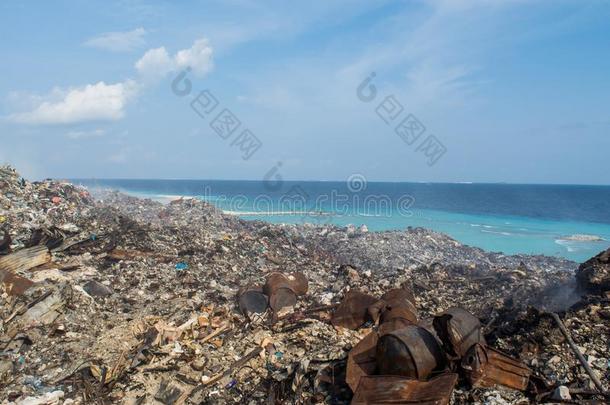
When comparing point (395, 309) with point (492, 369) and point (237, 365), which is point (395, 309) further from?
point (237, 365)

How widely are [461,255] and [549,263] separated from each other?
9.66ft

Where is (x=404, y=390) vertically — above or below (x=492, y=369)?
below

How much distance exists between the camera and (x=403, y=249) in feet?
51.3

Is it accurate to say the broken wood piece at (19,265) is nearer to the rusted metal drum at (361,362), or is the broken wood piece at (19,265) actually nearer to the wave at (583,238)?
the rusted metal drum at (361,362)

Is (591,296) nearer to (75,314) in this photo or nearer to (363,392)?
(363,392)

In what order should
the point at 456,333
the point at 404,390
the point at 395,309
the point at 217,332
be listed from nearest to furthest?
the point at 404,390
the point at 456,333
the point at 395,309
the point at 217,332

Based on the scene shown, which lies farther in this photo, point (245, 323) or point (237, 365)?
point (245, 323)

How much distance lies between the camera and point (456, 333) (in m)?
4.64

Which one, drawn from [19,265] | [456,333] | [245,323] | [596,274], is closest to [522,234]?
[596,274]

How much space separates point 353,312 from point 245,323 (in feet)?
5.62

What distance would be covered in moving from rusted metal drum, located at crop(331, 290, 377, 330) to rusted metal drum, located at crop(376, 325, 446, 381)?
7.55ft

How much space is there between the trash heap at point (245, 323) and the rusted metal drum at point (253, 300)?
25 millimetres

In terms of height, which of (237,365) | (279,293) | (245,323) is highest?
(279,293)

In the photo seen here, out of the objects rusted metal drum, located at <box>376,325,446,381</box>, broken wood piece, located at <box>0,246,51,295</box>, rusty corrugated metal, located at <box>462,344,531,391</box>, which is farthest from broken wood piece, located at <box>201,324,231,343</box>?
rusty corrugated metal, located at <box>462,344,531,391</box>
